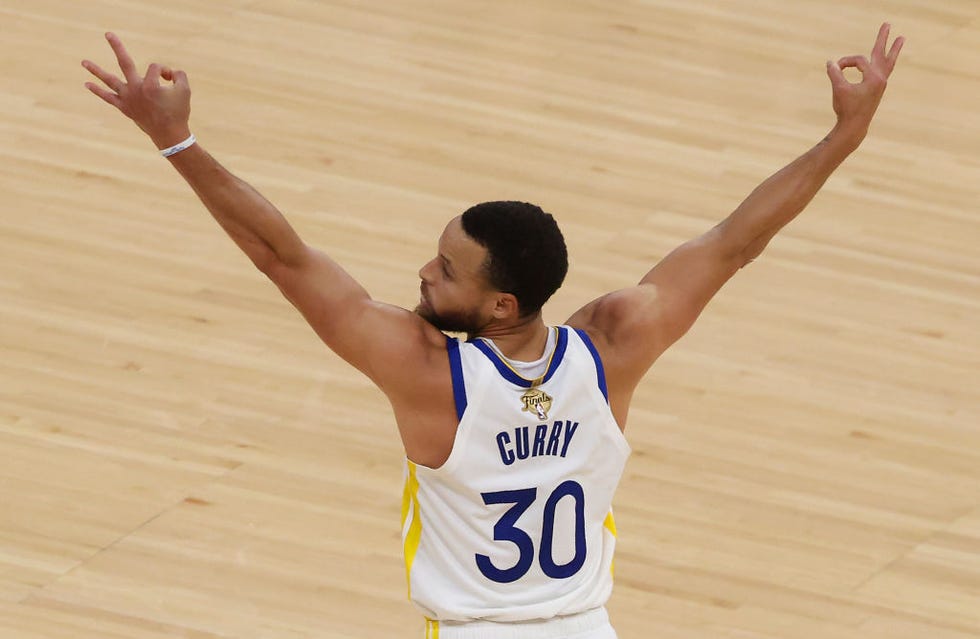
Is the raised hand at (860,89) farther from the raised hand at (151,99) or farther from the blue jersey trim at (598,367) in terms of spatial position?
the raised hand at (151,99)

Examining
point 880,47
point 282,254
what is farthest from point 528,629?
point 880,47

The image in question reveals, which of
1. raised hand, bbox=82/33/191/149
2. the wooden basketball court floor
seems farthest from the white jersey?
the wooden basketball court floor

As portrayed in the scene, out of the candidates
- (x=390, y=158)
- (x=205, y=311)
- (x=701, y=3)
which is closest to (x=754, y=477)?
(x=205, y=311)

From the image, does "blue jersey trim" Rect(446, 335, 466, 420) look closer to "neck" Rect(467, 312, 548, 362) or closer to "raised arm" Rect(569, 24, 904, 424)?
"neck" Rect(467, 312, 548, 362)

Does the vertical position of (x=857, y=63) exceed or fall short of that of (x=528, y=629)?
it exceeds it

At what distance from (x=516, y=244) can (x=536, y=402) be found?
273 mm

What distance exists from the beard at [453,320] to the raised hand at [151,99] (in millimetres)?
526

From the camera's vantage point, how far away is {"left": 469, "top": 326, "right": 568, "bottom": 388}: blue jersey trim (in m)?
3.27

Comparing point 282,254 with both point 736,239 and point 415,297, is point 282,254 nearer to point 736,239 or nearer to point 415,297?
point 736,239

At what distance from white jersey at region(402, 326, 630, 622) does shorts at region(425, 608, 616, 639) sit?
0.02 meters

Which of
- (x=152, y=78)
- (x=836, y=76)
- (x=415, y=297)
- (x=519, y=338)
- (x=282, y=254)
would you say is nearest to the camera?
(x=152, y=78)

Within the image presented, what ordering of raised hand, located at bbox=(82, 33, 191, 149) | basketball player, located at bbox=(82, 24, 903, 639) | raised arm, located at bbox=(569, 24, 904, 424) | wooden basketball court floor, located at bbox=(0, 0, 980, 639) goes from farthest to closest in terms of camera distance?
wooden basketball court floor, located at bbox=(0, 0, 980, 639)
raised arm, located at bbox=(569, 24, 904, 424)
basketball player, located at bbox=(82, 24, 903, 639)
raised hand, located at bbox=(82, 33, 191, 149)

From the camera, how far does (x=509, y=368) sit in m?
3.28

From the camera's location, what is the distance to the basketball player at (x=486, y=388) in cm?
323
